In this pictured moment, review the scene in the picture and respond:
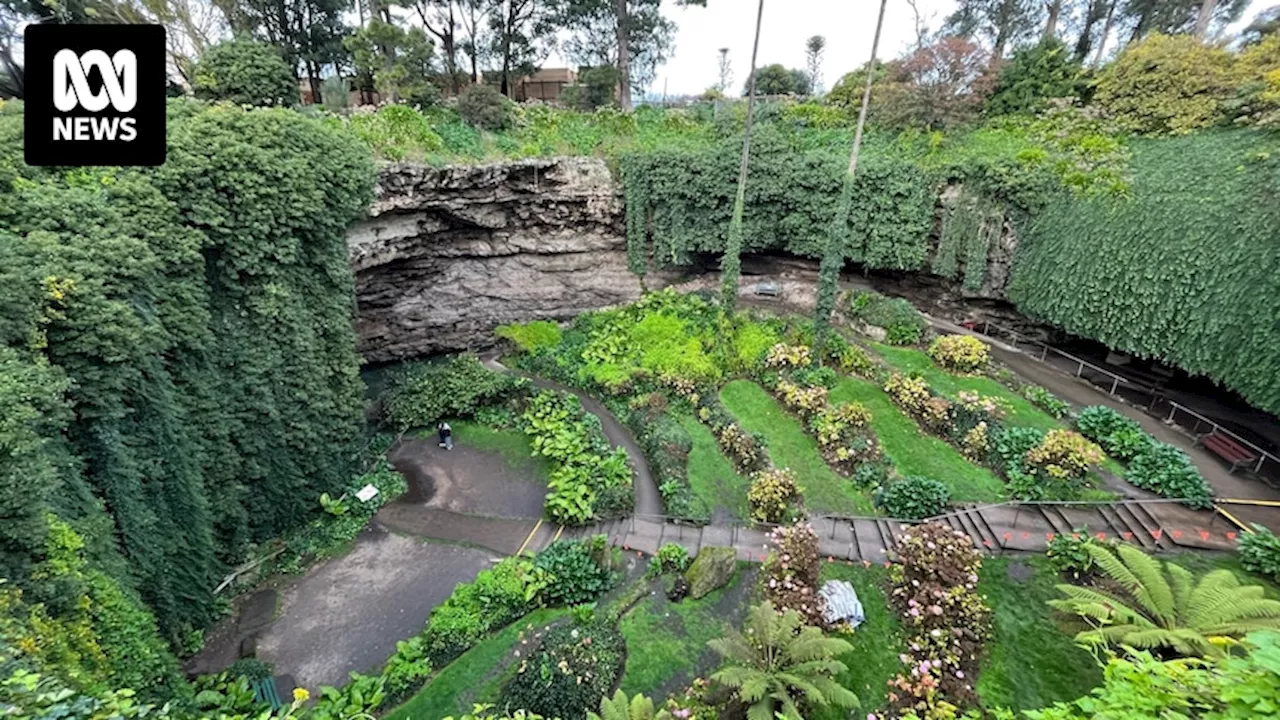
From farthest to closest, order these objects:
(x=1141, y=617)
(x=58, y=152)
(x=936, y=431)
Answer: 1. (x=936, y=431)
2. (x=58, y=152)
3. (x=1141, y=617)

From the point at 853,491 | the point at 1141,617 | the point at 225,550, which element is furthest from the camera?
the point at 853,491

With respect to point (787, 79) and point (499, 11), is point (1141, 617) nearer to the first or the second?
point (499, 11)

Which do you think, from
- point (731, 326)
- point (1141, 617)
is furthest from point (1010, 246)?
point (1141, 617)

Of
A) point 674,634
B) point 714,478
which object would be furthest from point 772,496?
point 674,634

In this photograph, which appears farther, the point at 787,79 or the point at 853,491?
the point at 787,79

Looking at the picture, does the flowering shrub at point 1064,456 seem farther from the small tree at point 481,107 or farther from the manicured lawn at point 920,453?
the small tree at point 481,107

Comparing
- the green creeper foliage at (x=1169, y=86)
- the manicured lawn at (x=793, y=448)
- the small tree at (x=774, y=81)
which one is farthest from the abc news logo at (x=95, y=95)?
the small tree at (x=774, y=81)

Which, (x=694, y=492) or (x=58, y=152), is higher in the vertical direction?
(x=58, y=152)
